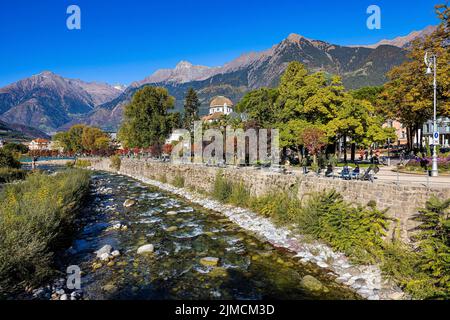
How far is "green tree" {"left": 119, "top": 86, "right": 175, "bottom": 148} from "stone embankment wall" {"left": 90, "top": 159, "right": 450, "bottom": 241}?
2461 centimetres

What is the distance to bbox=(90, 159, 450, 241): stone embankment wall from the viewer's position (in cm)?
1130

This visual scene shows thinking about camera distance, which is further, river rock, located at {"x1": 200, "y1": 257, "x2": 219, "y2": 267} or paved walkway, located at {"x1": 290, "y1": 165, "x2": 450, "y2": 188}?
paved walkway, located at {"x1": 290, "y1": 165, "x2": 450, "y2": 188}

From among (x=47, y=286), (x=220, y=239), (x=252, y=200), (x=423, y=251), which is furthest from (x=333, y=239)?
(x=47, y=286)

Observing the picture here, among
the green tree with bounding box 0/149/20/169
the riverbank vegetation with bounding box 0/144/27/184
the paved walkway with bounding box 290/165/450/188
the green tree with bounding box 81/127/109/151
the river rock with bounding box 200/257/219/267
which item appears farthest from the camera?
the green tree with bounding box 81/127/109/151

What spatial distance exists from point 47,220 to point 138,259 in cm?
430

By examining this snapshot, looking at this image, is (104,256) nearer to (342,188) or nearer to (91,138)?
(342,188)

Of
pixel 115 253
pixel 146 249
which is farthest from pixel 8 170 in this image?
pixel 146 249

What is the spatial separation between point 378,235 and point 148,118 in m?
48.6

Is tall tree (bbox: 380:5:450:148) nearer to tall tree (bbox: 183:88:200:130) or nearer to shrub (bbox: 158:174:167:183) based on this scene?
shrub (bbox: 158:174:167:183)

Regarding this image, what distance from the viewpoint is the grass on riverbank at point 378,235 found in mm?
8828

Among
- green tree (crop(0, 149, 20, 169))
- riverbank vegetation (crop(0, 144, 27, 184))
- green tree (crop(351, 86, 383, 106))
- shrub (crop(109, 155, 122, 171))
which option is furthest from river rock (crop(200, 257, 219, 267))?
shrub (crop(109, 155, 122, 171))

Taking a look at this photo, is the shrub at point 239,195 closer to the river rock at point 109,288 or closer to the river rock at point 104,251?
the river rock at point 104,251

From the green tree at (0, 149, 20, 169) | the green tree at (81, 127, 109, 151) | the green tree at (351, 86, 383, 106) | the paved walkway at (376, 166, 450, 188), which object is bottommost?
the paved walkway at (376, 166, 450, 188)

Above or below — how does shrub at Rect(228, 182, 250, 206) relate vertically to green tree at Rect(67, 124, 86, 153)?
below
